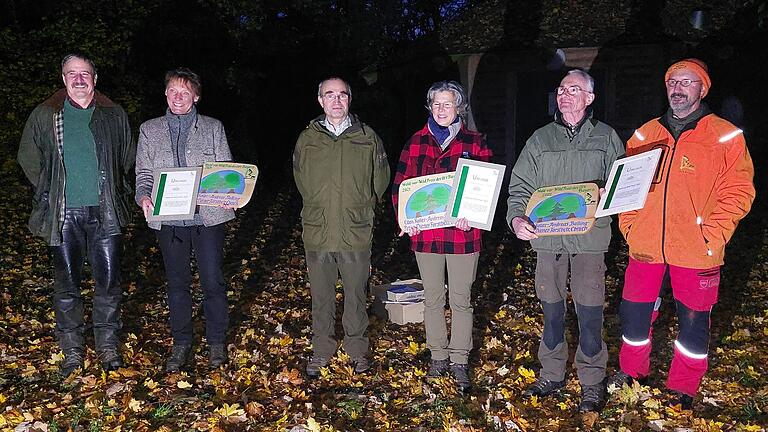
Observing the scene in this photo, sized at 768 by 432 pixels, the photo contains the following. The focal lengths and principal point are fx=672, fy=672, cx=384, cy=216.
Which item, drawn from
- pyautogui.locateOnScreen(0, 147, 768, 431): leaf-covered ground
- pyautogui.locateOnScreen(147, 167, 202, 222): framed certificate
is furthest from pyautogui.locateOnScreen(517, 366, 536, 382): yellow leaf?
pyautogui.locateOnScreen(147, 167, 202, 222): framed certificate

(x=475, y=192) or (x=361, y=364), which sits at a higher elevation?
(x=475, y=192)

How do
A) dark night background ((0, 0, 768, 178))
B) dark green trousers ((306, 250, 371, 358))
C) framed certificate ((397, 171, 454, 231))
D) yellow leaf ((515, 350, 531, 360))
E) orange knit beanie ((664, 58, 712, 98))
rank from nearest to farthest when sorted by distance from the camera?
orange knit beanie ((664, 58, 712, 98))
framed certificate ((397, 171, 454, 231))
dark green trousers ((306, 250, 371, 358))
yellow leaf ((515, 350, 531, 360))
dark night background ((0, 0, 768, 178))

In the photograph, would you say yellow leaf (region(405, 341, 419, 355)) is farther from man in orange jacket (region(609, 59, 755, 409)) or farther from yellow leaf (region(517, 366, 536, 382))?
man in orange jacket (region(609, 59, 755, 409))

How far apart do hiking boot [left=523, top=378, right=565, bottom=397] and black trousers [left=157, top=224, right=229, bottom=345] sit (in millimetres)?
2346

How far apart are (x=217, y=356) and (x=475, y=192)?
2411mm

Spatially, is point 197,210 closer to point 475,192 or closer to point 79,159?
point 79,159

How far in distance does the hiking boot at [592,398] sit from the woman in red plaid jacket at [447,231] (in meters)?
0.79

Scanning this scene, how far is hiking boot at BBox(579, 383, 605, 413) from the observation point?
173 inches

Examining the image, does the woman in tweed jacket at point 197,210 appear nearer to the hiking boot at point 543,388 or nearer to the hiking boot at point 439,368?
the hiking boot at point 439,368

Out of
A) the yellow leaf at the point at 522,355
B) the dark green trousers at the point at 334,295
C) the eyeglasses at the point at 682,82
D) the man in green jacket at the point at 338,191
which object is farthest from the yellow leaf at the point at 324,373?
the eyeglasses at the point at 682,82

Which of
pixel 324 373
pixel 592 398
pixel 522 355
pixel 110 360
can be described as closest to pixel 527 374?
pixel 522 355

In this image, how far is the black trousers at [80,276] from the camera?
4.79 m

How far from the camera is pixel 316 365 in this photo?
5074mm

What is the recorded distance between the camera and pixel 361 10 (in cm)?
2656
